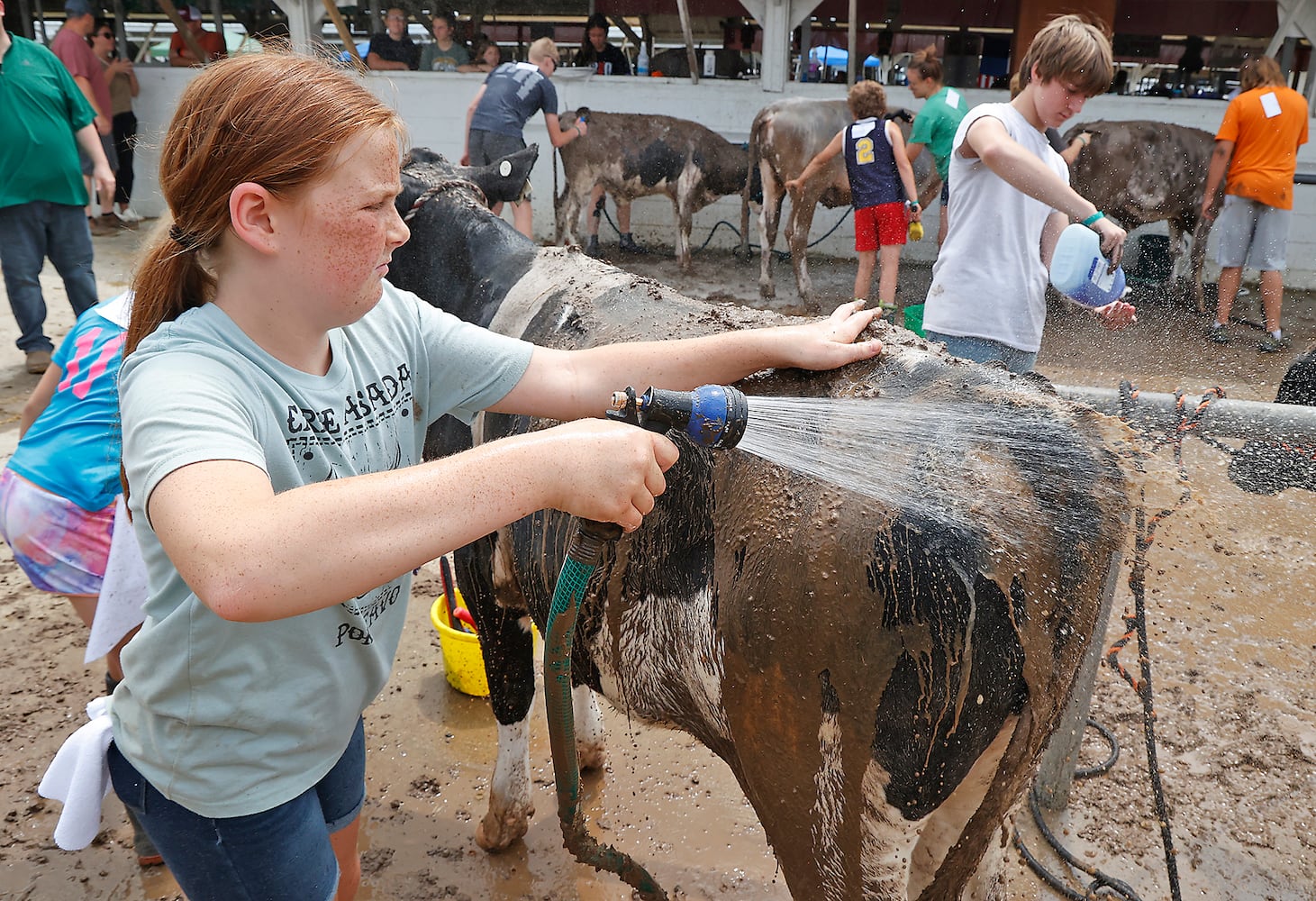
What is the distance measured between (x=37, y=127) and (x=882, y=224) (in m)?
6.48

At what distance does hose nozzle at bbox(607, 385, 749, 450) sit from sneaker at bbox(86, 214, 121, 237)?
41.9ft

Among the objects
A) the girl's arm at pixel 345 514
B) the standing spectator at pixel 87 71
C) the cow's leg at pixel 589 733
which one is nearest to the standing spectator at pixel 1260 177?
the cow's leg at pixel 589 733

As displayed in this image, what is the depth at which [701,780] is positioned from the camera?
3.16 metres

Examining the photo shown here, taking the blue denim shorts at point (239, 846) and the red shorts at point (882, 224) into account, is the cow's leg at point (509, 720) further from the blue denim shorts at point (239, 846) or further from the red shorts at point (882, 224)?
the red shorts at point (882, 224)

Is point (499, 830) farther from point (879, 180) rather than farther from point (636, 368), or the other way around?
point (879, 180)

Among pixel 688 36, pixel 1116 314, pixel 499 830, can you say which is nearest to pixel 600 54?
pixel 688 36

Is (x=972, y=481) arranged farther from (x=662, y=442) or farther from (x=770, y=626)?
(x=662, y=442)

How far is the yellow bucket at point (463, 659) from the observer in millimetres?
3502

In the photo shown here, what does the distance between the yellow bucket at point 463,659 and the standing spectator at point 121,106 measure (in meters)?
11.0

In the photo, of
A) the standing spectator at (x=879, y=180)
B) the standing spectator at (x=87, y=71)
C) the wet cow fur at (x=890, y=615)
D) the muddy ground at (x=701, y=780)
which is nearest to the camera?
the wet cow fur at (x=890, y=615)

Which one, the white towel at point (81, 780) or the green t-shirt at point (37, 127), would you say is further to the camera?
the green t-shirt at point (37, 127)

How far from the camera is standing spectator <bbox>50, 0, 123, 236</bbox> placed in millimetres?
10031

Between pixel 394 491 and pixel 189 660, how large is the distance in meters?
0.57

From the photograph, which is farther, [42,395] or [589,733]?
[589,733]
